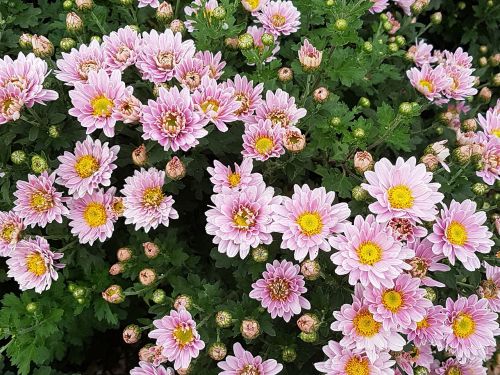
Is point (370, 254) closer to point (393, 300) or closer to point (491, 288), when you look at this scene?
point (393, 300)

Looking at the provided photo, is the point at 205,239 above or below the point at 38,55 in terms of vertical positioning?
below

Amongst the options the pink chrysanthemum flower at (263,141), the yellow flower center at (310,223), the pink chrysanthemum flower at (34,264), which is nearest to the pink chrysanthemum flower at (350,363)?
the yellow flower center at (310,223)

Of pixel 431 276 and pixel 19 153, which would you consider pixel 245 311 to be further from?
pixel 19 153

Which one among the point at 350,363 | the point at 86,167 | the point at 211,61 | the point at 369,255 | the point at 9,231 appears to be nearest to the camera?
the point at 369,255

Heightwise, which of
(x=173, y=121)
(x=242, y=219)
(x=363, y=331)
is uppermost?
(x=173, y=121)

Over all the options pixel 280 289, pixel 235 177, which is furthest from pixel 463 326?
pixel 235 177

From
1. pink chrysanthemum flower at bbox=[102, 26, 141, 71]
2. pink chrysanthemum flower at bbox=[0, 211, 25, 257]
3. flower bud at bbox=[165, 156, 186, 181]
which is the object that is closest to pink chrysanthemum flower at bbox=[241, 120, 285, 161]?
flower bud at bbox=[165, 156, 186, 181]

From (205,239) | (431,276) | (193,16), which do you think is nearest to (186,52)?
(193,16)

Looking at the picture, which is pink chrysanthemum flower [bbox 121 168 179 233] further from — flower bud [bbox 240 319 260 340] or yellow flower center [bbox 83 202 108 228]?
flower bud [bbox 240 319 260 340]
